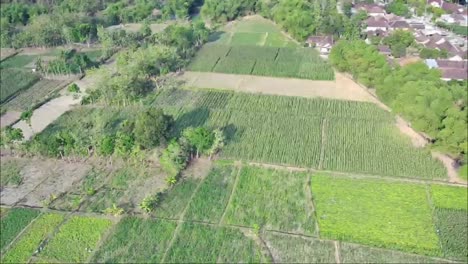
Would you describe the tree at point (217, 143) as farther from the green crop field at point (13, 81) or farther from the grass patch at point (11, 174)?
the green crop field at point (13, 81)

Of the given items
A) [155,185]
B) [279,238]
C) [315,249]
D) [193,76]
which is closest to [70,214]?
[155,185]

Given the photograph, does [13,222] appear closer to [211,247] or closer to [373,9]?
[211,247]

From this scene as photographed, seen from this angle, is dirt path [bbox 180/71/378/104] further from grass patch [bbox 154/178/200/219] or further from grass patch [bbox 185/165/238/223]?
grass patch [bbox 154/178/200/219]

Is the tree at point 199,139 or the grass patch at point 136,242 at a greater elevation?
the tree at point 199,139

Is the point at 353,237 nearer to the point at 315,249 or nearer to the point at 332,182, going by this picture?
the point at 315,249

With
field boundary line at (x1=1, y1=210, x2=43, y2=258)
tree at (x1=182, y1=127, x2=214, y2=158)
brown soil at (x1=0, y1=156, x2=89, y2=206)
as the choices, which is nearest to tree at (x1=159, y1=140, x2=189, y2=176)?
tree at (x1=182, y1=127, x2=214, y2=158)

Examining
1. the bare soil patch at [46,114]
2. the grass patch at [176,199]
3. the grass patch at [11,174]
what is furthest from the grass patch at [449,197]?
the bare soil patch at [46,114]
